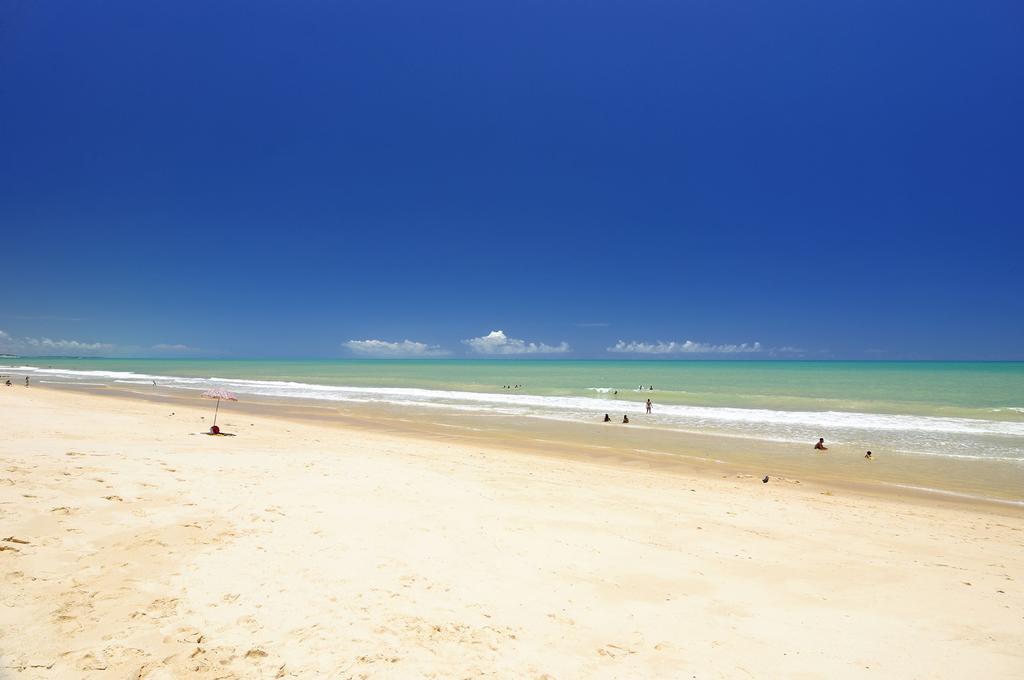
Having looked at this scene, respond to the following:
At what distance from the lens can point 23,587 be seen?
16.4 feet

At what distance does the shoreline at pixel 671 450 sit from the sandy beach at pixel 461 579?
225cm

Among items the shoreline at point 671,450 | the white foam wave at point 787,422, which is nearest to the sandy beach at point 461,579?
the shoreline at point 671,450

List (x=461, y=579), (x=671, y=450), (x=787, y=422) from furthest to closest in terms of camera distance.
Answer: (x=787, y=422), (x=671, y=450), (x=461, y=579)

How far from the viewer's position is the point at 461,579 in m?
6.21

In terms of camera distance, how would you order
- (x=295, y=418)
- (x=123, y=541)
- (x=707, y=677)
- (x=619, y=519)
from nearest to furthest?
(x=707, y=677)
(x=123, y=541)
(x=619, y=519)
(x=295, y=418)

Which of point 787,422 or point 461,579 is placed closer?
point 461,579

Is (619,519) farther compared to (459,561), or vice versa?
(619,519)

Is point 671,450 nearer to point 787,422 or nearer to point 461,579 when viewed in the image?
point 787,422

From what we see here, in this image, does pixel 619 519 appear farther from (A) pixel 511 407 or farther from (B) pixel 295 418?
(A) pixel 511 407

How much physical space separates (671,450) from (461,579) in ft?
46.9

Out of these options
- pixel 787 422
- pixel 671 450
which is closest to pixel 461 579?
pixel 671 450

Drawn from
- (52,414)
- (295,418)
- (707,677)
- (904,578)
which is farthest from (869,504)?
(52,414)

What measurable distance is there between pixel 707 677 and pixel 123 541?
6.74 meters

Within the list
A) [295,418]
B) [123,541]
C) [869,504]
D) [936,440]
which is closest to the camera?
[123,541]
